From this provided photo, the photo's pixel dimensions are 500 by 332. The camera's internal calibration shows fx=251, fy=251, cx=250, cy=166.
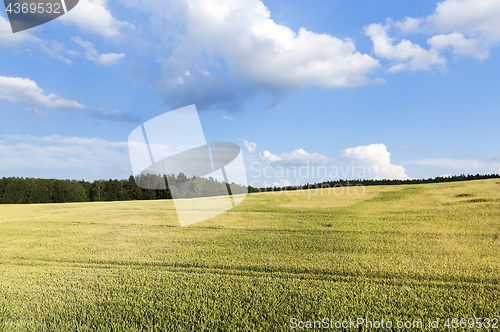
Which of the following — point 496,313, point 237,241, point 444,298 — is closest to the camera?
Answer: point 496,313

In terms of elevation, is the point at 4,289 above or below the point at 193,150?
below

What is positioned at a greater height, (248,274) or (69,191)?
(69,191)

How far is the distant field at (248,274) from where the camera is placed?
12.5 ft

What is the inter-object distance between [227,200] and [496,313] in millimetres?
16395

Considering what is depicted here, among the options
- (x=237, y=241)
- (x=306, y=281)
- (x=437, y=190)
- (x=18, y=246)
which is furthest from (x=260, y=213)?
(x=437, y=190)

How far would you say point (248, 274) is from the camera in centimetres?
534

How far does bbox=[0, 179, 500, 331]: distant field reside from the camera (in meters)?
3.80

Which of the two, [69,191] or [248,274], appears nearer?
[248,274]

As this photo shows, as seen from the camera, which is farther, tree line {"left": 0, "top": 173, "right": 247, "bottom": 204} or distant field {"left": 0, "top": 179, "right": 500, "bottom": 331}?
tree line {"left": 0, "top": 173, "right": 247, "bottom": 204}

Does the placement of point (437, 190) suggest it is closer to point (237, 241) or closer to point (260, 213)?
point (260, 213)

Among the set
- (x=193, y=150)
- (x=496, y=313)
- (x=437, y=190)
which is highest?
(x=193, y=150)

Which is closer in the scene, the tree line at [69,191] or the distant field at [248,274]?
the distant field at [248,274]

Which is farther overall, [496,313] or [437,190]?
[437,190]

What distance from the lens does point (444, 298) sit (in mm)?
4258
